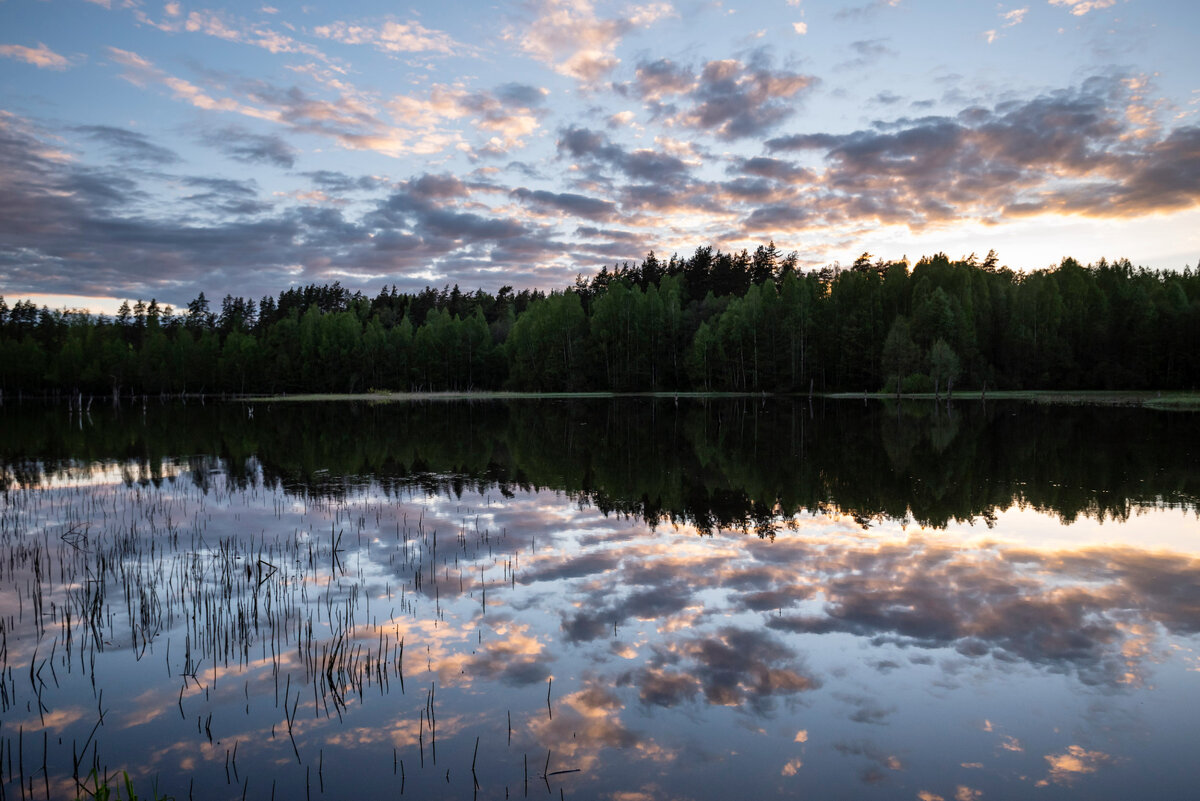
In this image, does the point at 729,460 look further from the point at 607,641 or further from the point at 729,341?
the point at 729,341

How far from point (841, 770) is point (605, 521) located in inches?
412

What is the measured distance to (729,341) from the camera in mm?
102562

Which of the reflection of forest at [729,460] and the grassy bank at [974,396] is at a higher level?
the grassy bank at [974,396]

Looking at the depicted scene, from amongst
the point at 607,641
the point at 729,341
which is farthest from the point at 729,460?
the point at 729,341

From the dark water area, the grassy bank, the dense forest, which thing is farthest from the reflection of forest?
the dense forest

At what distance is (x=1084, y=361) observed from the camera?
95.2 meters

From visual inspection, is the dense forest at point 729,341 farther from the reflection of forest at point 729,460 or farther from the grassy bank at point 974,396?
the reflection of forest at point 729,460

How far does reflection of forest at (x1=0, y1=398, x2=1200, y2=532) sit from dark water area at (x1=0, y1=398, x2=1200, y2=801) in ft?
1.03

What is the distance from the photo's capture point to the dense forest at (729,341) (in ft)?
301

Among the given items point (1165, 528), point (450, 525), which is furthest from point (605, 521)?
point (1165, 528)

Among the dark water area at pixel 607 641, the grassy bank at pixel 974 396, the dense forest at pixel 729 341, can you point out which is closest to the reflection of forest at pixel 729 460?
the dark water area at pixel 607 641

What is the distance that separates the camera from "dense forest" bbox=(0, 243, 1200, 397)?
91.7 m

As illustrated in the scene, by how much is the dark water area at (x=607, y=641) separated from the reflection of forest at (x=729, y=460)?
31 cm

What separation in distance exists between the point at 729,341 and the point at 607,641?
9646cm
